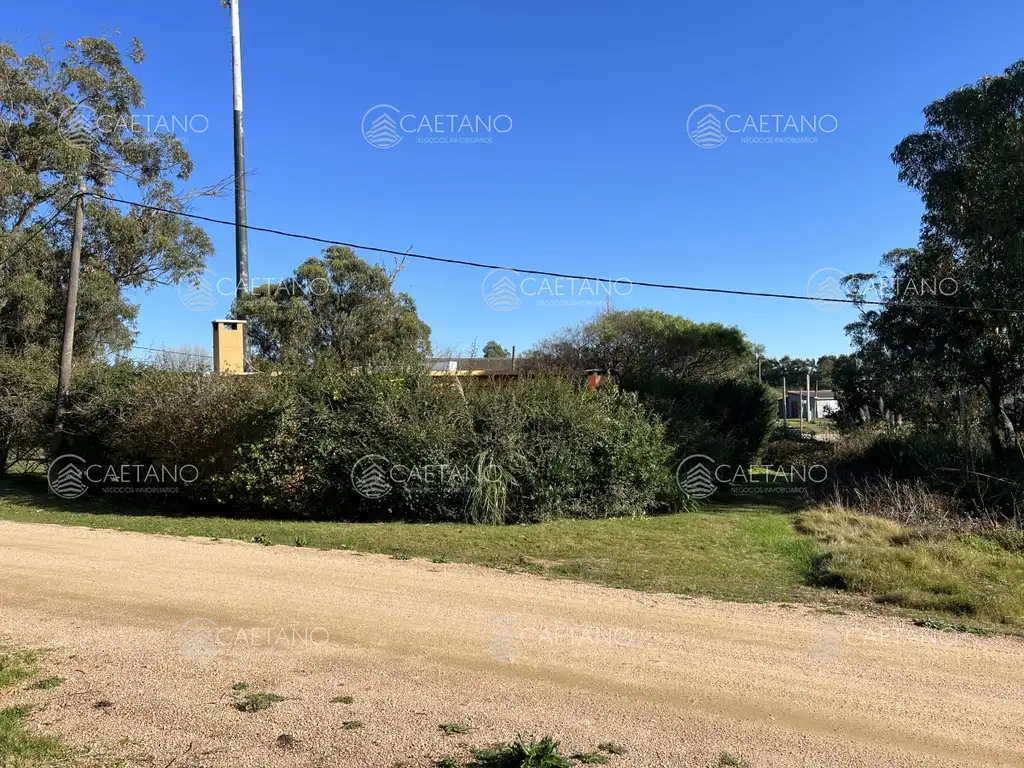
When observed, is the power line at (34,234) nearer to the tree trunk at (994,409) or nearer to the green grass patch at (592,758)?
the green grass patch at (592,758)

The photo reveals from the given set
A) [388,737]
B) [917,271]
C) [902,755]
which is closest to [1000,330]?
[917,271]

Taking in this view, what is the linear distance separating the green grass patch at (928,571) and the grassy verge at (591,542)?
1.61 feet

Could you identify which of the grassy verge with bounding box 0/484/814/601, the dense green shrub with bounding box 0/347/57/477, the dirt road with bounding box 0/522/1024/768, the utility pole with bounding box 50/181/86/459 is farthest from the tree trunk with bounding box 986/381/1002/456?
the dense green shrub with bounding box 0/347/57/477

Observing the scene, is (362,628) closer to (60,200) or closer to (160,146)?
(60,200)

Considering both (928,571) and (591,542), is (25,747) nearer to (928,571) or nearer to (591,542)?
(591,542)

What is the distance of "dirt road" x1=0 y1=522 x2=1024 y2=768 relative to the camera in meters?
3.92

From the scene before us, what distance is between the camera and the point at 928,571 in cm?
805

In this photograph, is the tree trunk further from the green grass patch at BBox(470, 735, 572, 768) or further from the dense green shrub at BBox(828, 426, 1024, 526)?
the green grass patch at BBox(470, 735, 572, 768)

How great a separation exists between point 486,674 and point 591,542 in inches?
242

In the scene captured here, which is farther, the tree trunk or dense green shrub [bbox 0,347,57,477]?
the tree trunk

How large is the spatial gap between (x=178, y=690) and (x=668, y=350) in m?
30.3

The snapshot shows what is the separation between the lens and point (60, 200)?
22.7 m

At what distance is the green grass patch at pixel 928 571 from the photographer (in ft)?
22.4

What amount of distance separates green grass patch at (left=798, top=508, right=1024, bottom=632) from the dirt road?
2.87 feet
